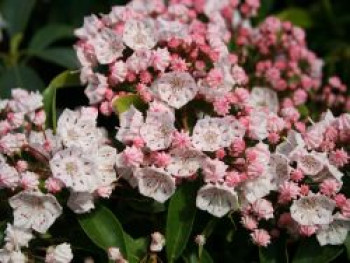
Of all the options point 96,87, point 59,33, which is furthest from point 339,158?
point 59,33

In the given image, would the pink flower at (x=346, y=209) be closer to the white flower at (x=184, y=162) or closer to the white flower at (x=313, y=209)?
the white flower at (x=313, y=209)

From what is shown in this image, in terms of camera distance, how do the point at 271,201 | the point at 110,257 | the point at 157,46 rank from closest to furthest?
1. the point at 110,257
2. the point at 271,201
3. the point at 157,46

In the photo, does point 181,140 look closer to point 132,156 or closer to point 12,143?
point 132,156

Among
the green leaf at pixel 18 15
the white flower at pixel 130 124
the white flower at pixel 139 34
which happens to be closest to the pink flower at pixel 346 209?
the white flower at pixel 130 124

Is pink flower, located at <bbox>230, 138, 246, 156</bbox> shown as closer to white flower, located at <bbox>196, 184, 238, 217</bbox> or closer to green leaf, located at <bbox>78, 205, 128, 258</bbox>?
white flower, located at <bbox>196, 184, 238, 217</bbox>

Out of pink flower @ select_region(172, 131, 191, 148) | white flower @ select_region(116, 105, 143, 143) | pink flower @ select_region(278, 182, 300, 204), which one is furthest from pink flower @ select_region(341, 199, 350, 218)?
white flower @ select_region(116, 105, 143, 143)

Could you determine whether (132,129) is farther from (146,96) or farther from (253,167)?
(253,167)

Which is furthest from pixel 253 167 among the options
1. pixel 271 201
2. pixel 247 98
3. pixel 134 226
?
pixel 134 226
